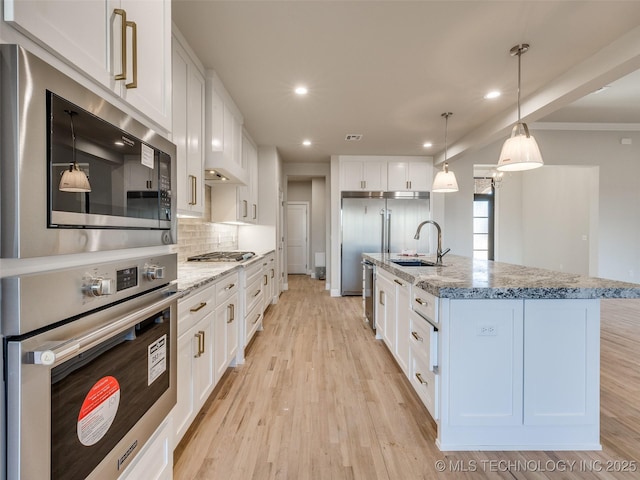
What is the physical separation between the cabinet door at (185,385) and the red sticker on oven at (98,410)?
0.65m

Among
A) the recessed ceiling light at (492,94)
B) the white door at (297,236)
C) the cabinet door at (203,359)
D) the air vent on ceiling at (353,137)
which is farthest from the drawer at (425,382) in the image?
the white door at (297,236)

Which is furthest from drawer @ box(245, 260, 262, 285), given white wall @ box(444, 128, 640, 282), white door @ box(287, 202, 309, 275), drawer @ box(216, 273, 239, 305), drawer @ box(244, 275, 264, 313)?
white door @ box(287, 202, 309, 275)

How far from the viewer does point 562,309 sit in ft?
5.32

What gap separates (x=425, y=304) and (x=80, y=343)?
1.64 m

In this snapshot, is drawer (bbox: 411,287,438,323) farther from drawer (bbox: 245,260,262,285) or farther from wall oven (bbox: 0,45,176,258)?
drawer (bbox: 245,260,262,285)

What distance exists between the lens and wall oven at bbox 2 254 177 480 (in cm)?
57

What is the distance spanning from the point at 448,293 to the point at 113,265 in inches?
56.2

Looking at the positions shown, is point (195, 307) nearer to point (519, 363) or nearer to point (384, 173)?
point (519, 363)

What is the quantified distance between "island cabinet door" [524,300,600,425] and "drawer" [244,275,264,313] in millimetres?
2144

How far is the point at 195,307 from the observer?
5.50 feet

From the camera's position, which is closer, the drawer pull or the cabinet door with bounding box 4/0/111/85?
the cabinet door with bounding box 4/0/111/85

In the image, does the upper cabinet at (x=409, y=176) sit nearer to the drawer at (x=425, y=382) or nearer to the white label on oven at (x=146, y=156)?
the drawer at (x=425, y=382)

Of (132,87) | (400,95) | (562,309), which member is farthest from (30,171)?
(400,95)

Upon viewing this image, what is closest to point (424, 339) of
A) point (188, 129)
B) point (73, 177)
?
point (73, 177)
